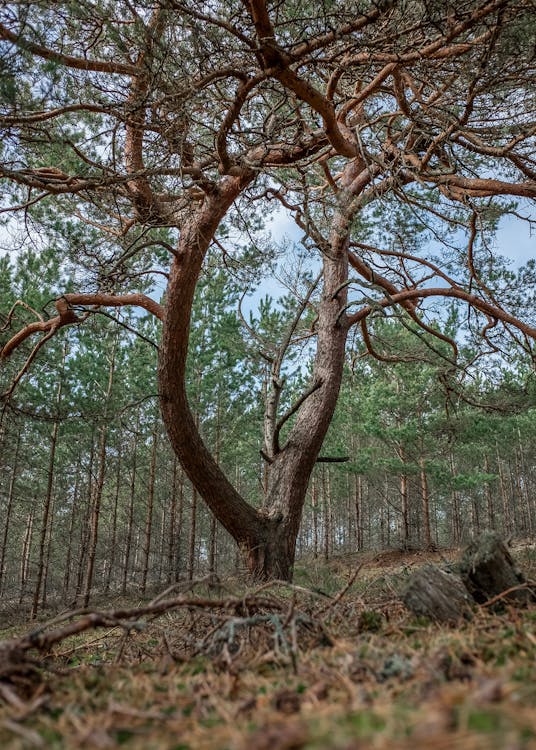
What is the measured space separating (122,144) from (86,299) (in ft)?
6.09

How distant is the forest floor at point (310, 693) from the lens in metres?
0.81

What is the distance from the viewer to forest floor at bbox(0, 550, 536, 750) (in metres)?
0.81

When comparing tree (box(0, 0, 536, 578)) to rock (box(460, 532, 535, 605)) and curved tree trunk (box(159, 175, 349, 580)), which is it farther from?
rock (box(460, 532, 535, 605))

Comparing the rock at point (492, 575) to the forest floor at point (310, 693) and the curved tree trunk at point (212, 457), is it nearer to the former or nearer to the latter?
the forest floor at point (310, 693)

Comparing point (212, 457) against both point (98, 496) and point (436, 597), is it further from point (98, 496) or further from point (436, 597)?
point (98, 496)

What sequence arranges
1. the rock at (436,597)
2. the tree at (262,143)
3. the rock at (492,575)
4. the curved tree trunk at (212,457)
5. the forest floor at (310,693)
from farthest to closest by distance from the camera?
the curved tree trunk at (212,457), the tree at (262,143), the rock at (492,575), the rock at (436,597), the forest floor at (310,693)

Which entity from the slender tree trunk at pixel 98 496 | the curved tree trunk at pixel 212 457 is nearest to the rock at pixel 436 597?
the curved tree trunk at pixel 212 457

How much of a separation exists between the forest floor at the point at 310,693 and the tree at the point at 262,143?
3.46m

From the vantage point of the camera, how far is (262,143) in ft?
15.3

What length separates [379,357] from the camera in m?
8.13

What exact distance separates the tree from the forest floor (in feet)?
11.4

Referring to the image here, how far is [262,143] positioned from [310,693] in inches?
180

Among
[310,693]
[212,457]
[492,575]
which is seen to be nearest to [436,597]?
[492,575]

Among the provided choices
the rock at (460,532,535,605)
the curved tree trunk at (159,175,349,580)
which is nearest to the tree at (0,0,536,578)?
the curved tree trunk at (159,175,349,580)
